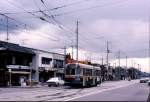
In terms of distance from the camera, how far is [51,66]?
282ft

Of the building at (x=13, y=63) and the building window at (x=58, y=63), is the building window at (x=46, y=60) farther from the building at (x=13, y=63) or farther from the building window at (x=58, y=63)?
the building at (x=13, y=63)

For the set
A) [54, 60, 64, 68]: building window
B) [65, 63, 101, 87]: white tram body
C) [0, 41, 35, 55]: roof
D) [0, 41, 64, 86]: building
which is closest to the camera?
[65, 63, 101, 87]: white tram body

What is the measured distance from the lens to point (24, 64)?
246ft

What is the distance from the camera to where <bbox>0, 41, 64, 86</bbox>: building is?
66.2 metres

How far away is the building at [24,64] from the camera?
66.2 metres

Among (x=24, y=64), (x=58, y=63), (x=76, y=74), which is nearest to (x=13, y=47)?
(x=24, y=64)

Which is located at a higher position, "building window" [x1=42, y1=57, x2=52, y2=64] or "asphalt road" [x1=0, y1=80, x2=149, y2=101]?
"building window" [x1=42, y1=57, x2=52, y2=64]

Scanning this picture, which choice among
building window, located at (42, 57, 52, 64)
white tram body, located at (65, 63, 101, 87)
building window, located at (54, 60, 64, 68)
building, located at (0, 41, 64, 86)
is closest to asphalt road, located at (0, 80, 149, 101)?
white tram body, located at (65, 63, 101, 87)

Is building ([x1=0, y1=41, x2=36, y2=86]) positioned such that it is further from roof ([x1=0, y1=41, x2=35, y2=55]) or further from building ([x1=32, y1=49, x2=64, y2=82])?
building ([x1=32, y1=49, x2=64, y2=82])

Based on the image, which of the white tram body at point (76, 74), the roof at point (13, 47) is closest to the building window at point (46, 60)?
the roof at point (13, 47)

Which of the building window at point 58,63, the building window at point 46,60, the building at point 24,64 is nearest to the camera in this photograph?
the building at point 24,64

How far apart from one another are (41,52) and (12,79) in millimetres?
14343

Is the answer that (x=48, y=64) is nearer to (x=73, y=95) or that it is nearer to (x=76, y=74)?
(x=76, y=74)

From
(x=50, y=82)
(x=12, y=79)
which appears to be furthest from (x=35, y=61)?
(x=50, y=82)
